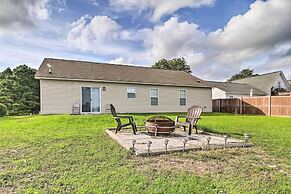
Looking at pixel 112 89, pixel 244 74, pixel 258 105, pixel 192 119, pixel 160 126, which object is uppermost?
pixel 244 74

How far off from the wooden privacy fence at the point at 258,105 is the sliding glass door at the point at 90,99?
551 inches

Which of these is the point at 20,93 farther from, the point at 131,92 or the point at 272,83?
the point at 272,83

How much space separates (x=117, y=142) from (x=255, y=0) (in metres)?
9.57

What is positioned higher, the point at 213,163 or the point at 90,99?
the point at 90,99

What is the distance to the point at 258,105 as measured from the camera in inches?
786

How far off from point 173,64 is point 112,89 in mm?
28370

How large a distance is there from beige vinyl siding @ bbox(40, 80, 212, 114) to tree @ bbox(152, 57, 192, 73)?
74.9 feet

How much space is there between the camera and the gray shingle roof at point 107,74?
1530 cm

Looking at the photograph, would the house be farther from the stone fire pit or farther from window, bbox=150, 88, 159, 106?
the stone fire pit

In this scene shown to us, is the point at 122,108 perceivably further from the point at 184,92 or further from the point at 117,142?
the point at 117,142

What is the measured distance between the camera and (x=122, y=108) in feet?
55.6

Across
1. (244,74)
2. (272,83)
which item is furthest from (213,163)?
(244,74)

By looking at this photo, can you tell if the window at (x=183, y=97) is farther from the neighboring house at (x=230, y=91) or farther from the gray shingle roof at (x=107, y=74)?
the neighboring house at (x=230, y=91)

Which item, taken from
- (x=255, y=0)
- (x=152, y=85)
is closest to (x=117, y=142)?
(x=255, y=0)
